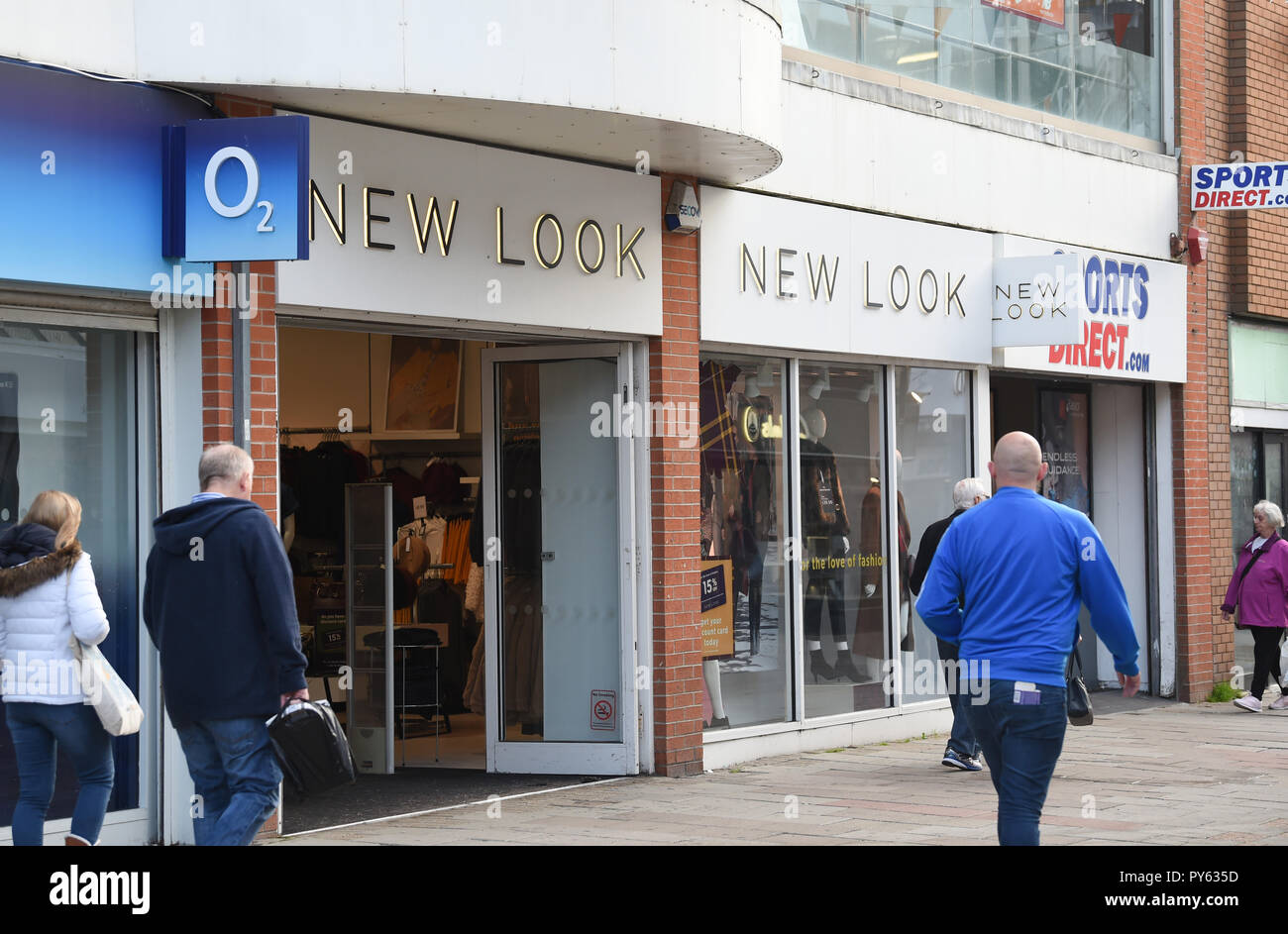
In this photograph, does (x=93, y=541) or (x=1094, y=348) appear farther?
(x=1094, y=348)

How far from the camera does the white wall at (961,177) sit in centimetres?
1145

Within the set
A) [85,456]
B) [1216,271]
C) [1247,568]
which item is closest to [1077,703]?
[85,456]

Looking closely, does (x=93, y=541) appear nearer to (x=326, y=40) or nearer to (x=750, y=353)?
(x=326, y=40)

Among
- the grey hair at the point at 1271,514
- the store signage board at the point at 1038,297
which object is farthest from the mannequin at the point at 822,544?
the grey hair at the point at 1271,514

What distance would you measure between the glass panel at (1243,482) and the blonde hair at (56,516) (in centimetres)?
1241

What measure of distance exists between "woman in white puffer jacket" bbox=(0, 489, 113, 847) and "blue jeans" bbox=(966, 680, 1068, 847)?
358 centimetres

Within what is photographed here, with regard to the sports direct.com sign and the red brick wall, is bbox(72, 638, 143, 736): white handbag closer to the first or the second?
the red brick wall

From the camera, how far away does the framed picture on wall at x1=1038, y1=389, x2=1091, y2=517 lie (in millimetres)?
15180

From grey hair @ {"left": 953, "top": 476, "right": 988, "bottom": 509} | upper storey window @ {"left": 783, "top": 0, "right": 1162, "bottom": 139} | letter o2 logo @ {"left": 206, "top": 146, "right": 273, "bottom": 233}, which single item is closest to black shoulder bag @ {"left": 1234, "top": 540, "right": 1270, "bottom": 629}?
upper storey window @ {"left": 783, "top": 0, "right": 1162, "bottom": 139}

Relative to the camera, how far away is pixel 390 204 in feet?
28.5

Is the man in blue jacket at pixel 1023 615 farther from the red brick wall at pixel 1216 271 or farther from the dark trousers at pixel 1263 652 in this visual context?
the red brick wall at pixel 1216 271

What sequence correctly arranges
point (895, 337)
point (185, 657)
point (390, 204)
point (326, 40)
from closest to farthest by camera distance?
point (185, 657)
point (326, 40)
point (390, 204)
point (895, 337)

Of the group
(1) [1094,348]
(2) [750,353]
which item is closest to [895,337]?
(2) [750,353]
